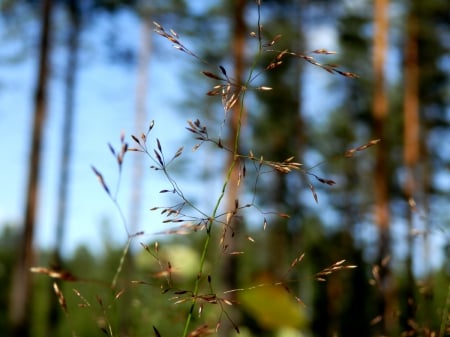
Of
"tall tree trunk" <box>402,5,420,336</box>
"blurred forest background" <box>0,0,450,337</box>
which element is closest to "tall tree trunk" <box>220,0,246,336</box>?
"blurred forest background" <box>0,0,450,337</box>

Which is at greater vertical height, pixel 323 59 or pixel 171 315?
pixel 171 315

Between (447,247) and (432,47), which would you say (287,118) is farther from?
(447,247)

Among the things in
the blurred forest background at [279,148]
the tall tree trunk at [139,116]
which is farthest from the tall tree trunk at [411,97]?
the tall tree trunk at [139,116]

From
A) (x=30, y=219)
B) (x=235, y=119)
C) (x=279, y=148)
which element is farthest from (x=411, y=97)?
(x=30, y=219)

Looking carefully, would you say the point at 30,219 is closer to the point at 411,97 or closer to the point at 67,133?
the point at 67,133

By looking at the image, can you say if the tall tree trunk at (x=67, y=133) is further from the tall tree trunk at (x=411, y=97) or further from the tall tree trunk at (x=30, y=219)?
the tall tree trunk at (x=411, y=97)

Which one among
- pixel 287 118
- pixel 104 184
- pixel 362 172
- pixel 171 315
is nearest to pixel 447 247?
pixel 171 315
